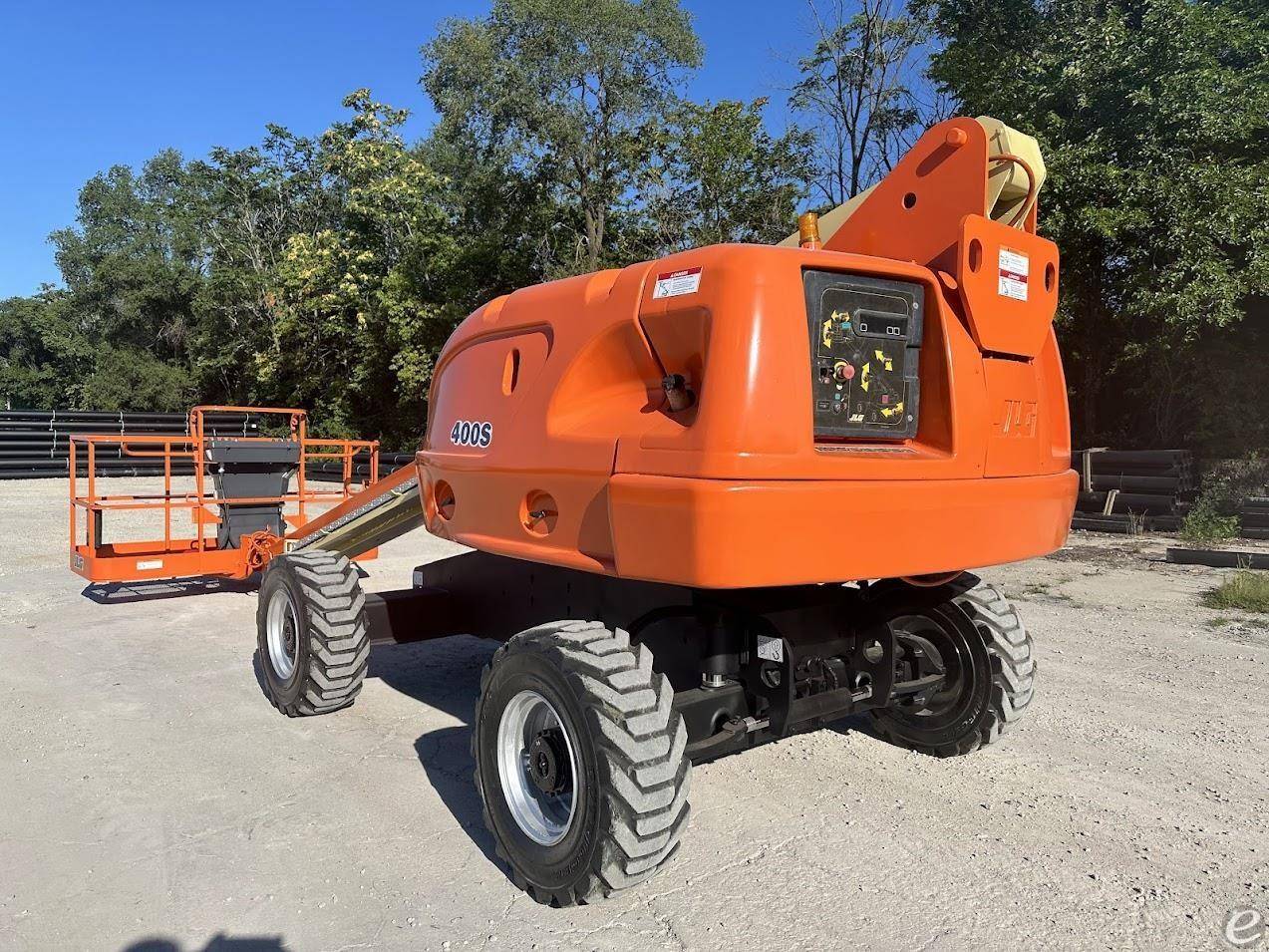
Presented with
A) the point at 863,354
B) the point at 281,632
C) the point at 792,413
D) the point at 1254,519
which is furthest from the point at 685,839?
the point at 1254,519

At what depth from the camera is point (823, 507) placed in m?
2.74

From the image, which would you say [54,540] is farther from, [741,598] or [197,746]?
[741,598]

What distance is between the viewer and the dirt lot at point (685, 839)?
2.99 m

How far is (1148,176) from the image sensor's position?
44.4 feet

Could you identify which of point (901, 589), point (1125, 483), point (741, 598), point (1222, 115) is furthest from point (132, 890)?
point (1222, 115)

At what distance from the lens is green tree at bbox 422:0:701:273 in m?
24.1

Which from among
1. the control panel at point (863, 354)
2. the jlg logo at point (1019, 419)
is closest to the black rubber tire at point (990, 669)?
the jlg logo at point (1019, 419)

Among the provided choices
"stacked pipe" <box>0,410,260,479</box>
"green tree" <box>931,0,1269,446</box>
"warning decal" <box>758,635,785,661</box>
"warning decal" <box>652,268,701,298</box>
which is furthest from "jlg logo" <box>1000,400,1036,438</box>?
"stacked pipe" <box>0,410,260,479</box>

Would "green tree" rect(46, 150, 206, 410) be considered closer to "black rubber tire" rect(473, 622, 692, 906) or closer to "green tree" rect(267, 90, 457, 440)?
"green tree" rect(267, 90, 457, 440)

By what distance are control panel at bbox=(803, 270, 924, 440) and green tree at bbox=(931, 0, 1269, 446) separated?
11.9m

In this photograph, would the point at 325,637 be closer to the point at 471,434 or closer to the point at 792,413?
the point at 471,434

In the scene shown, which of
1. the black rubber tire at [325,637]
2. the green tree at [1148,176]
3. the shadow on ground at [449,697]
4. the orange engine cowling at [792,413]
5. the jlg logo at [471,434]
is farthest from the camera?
the green tree at [1148,176]

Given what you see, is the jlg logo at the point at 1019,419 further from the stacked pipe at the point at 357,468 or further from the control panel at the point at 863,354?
the stacked pipe at the point at 357,468

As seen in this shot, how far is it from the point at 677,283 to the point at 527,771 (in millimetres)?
1844
